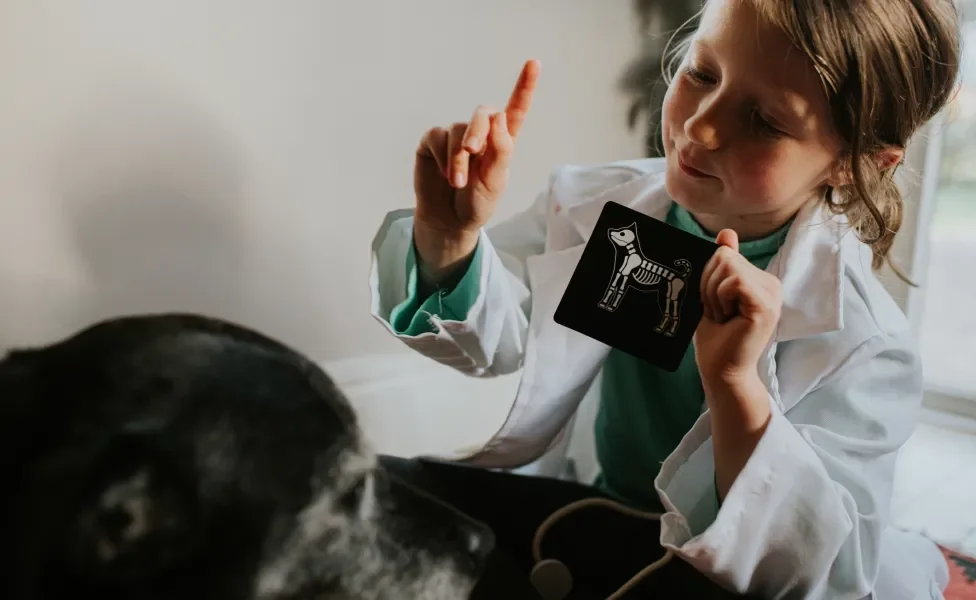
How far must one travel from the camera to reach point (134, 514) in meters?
0.26

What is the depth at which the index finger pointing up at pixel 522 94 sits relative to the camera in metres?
0.49

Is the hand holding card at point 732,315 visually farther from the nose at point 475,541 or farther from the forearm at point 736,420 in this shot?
the nose at point 475,541

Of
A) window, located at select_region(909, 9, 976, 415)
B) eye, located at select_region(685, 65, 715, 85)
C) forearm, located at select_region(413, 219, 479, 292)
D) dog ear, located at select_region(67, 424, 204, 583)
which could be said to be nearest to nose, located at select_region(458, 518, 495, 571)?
dog ear, located at select_region(67, 424, 204, 583)

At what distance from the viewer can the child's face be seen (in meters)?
0.47

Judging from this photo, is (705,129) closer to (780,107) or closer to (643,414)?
(780,107)

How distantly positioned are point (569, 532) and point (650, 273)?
0.59ft

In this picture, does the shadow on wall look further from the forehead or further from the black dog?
the forehead

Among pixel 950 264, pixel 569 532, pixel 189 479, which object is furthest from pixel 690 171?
pixel 950 264

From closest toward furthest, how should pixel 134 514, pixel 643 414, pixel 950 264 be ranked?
pixel 134 514, pixel 643 414, pixel 950 264

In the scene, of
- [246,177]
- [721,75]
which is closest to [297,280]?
[246,177]

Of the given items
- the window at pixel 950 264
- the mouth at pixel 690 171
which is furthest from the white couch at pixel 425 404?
the window at pixel 950 264

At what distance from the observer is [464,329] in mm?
541

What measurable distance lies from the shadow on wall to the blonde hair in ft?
1.12

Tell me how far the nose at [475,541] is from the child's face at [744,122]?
28cm
